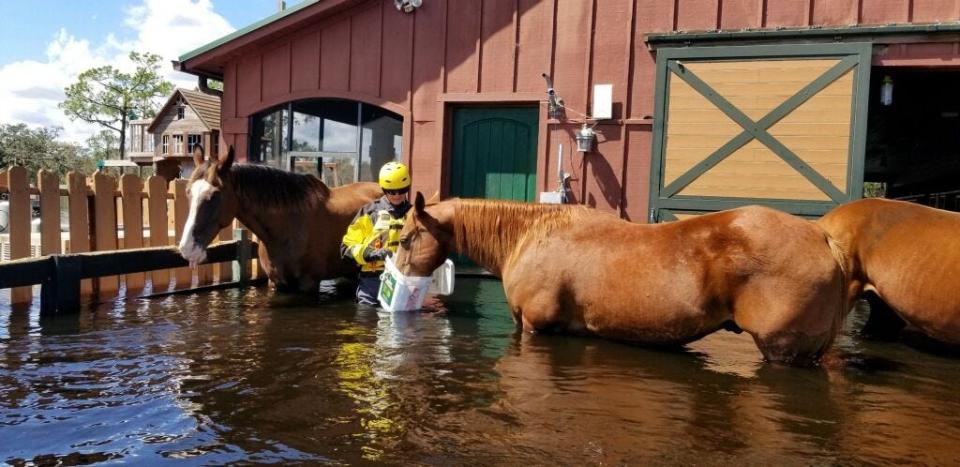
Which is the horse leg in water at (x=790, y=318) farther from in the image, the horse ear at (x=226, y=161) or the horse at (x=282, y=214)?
the horse ear at (x=226, y=161)

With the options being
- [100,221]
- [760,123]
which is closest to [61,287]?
[100,221]

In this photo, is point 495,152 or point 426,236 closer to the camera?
point 426,236

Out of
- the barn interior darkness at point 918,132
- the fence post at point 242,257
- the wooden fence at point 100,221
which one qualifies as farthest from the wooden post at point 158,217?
the barn interior darkness at point 918,132

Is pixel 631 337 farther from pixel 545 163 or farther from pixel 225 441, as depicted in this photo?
pixel 545 163

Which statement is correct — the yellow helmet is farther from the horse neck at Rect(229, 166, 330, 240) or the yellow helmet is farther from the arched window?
the arched window

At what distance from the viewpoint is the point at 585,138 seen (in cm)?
826

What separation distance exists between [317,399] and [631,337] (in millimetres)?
2182

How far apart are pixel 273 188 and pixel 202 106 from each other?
91.3 feet

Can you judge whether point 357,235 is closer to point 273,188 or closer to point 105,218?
point 273,188

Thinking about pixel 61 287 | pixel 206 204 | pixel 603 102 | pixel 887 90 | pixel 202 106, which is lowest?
pixel 61 287

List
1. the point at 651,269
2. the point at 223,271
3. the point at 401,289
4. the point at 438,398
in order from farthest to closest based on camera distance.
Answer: the point at 223,271, the point at 401,289, the point at 651,269, the point at 438,398

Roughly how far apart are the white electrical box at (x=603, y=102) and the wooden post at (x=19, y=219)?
591 centimetres

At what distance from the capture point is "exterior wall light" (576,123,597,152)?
8.25 m

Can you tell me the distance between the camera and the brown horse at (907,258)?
473cm
